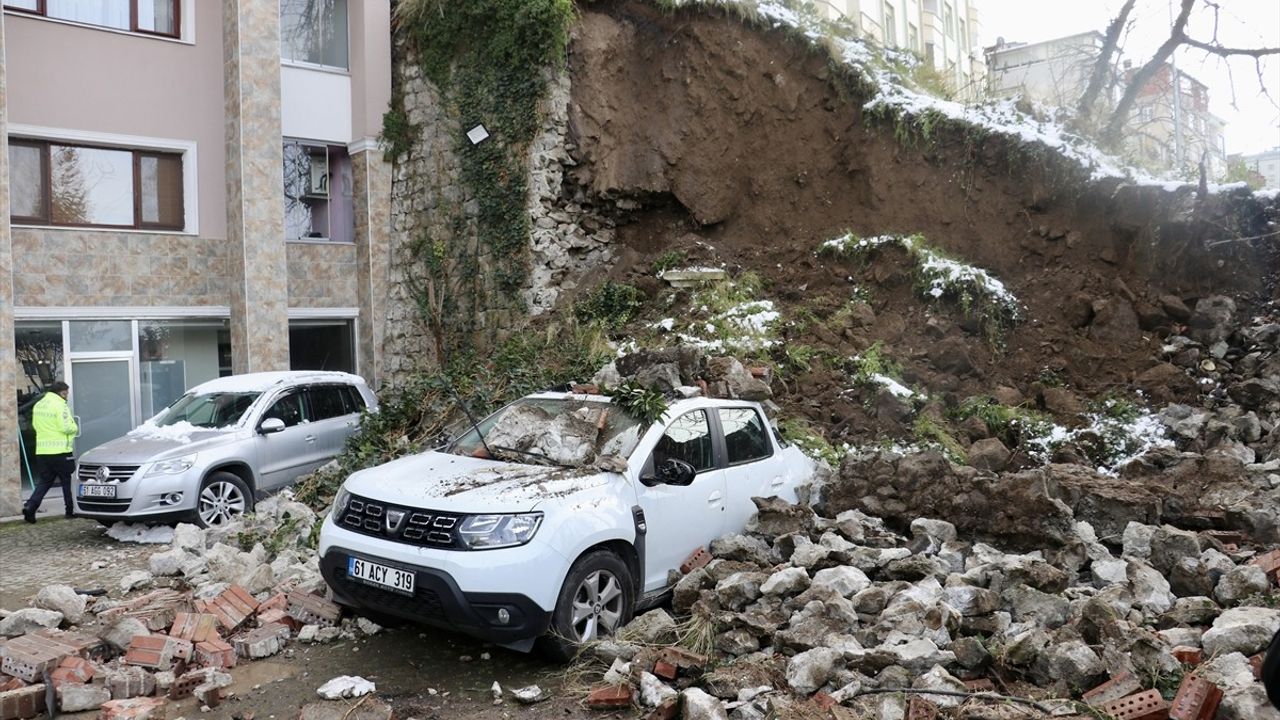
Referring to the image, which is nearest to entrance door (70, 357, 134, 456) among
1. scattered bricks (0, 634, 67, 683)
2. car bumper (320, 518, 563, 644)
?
scattered bricks (0, 634, 67, 683)

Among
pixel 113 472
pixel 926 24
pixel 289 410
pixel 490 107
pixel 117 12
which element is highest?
pixel 926 24

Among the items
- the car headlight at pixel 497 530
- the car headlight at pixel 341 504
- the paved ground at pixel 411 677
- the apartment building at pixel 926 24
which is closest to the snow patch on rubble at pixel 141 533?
the paved ground at pixel 411 677

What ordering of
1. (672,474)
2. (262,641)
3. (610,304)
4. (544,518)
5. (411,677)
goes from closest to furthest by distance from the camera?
(544,518), (411,677), (262,641), (672,474), (610,304)

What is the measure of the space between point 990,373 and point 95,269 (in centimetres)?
1369

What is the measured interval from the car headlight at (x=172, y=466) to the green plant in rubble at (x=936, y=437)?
8.07 m

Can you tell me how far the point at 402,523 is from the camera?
590 cm

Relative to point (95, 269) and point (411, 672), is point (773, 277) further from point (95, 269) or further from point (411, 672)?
point (95, 269)

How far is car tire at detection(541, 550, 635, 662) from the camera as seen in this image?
576 centimetres

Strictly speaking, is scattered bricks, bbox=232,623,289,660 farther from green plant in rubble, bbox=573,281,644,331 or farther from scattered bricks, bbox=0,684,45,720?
green plant in rubble, bbox=573,281,644,331

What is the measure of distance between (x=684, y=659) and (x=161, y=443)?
7.92 m

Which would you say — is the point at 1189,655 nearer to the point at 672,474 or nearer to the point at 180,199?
the point at 672,474

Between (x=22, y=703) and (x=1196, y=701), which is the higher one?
(x=1196, y=701)

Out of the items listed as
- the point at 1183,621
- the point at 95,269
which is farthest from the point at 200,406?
the point at 1183,621

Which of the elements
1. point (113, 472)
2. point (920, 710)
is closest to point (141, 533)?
point (113, 472)
